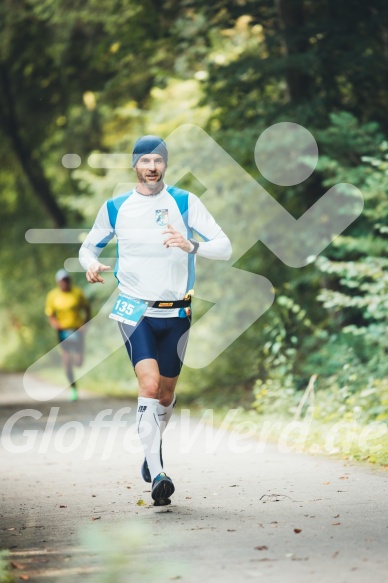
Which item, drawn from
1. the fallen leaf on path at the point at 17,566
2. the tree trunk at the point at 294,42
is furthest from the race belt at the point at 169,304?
the tree trunk at the point at 294,42

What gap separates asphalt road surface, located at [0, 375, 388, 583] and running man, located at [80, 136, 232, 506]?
61cm

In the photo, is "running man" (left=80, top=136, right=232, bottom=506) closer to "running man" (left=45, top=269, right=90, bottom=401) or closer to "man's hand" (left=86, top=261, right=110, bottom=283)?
"man's hand" (left=86, top=261, right=110, bottom=283)

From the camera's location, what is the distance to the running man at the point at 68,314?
17.3 meters

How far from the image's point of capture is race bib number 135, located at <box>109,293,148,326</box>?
7094mm

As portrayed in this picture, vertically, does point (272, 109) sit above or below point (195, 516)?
below

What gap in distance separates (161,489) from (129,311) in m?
1.14

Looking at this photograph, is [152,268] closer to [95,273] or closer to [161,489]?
[95,273]

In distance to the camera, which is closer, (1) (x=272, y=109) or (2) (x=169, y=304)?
(2) (x=169, y=304)

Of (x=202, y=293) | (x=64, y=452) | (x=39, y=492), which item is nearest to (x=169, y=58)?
(x=202, y=293)

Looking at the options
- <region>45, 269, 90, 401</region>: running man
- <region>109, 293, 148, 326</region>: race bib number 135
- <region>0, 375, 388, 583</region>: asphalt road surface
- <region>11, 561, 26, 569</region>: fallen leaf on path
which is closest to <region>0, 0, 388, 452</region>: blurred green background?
<region>45, 269, 90, 401</region>: running man

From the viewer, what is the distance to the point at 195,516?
6395 mm

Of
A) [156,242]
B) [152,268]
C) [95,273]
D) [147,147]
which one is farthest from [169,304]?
[147,147]

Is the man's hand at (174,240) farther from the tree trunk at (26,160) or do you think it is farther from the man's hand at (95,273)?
the tree trunk at (26,160)

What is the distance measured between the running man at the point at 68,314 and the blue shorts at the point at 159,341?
398 inches
